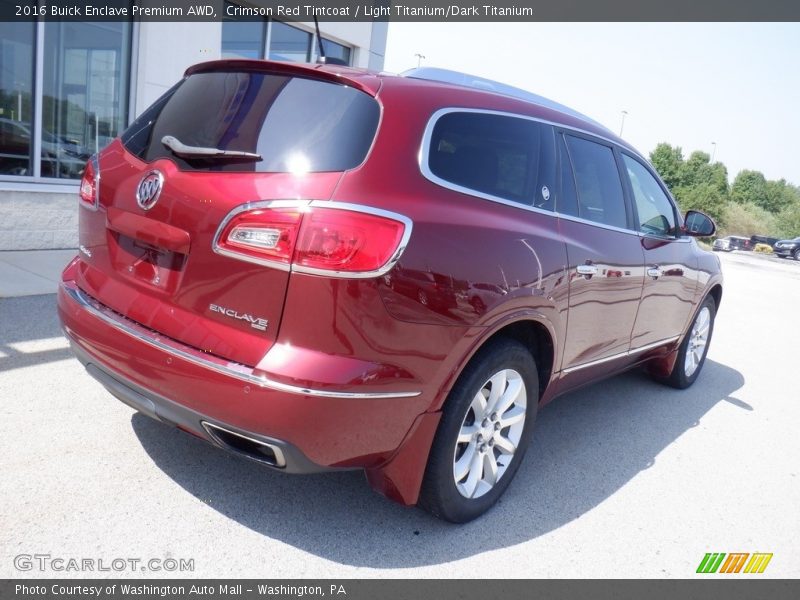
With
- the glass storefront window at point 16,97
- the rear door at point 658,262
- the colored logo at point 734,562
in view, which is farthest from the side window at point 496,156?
the glass storefront window at point 16,97

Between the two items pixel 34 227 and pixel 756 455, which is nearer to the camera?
pixel 756 455

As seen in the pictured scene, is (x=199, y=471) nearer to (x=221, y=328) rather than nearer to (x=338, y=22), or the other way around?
(x=221, y=328)

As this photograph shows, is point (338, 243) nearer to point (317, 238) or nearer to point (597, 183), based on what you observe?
point (317, 238)

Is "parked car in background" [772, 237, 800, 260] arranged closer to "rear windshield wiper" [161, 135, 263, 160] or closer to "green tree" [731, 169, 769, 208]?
"rear windshield wiper" [161, 135, 263, 160]

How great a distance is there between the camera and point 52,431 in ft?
10.8

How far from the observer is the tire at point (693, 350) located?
5375mm

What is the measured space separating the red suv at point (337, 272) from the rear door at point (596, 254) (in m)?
0.05

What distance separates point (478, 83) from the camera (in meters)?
3.36

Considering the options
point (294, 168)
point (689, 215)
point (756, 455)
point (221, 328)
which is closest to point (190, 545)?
point (221, 328)

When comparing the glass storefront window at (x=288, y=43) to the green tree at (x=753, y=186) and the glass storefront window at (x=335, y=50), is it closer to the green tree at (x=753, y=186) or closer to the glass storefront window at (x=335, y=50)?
the glass storefront window at (x=335, y=50)

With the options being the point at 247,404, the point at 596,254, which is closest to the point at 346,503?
the point at 247,404

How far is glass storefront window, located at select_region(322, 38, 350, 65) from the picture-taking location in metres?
10.7

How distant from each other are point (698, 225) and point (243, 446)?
3.85m
